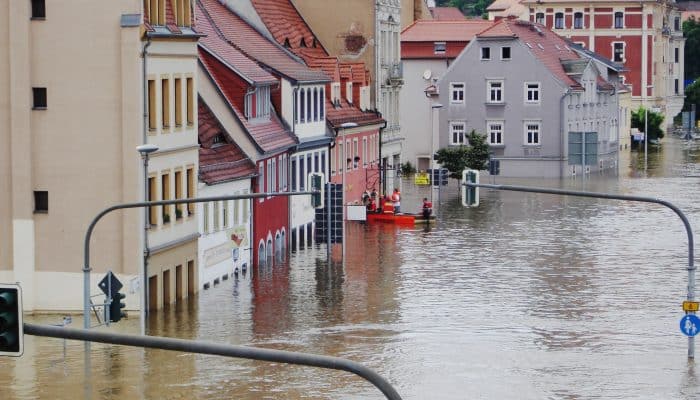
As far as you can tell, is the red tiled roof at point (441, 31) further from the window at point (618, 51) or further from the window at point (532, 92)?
the window at point (618, 51)

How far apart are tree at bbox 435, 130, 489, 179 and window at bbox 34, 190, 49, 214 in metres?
50.1

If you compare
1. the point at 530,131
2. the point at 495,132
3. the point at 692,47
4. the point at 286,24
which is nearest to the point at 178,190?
the point at 286,24

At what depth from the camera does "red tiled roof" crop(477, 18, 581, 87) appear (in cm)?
10388

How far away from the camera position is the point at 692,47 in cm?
19662

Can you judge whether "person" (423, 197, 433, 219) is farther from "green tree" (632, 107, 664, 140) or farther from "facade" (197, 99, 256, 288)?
"green tree" (632, 107, 664, 140)

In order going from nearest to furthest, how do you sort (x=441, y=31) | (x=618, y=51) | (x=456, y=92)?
A: (x=456, y=92), (x=441, y=31), (x=618, y=51)

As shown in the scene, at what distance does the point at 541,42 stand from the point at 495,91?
751 cm

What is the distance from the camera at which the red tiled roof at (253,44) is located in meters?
67.7

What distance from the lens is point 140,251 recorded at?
150 feet

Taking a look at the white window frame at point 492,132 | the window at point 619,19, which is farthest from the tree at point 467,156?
the window at point 619,19

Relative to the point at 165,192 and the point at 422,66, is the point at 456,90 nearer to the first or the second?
the point at 422,66

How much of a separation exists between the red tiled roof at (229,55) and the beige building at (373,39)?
2000cm

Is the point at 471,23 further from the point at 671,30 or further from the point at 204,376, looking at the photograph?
the point at 204,376

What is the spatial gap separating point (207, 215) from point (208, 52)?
885 centimetres
